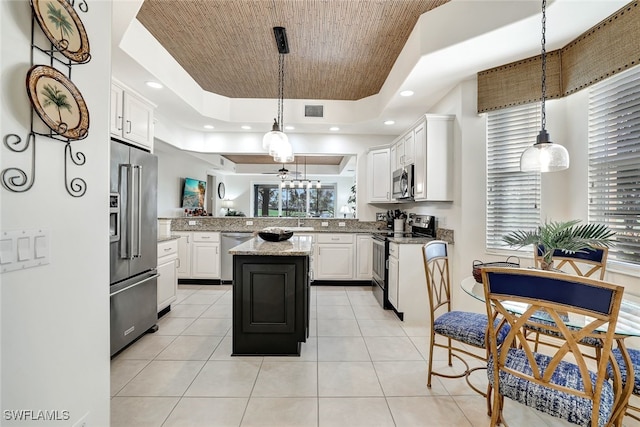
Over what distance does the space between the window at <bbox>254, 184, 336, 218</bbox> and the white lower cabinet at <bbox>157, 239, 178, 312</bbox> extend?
6.25 m

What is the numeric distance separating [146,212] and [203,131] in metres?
2.74

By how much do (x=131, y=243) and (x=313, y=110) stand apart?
3161 mm

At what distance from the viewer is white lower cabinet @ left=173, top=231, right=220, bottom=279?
4840 millimetres

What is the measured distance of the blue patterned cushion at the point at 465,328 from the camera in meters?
1.84

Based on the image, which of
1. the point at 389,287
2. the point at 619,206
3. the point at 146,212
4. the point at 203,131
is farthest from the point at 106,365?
the point at 203,131

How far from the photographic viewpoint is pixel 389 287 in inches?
144

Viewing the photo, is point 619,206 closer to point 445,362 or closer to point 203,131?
point 445,362

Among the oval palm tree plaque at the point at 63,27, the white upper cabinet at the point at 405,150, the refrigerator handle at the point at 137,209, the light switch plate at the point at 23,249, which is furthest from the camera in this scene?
the white upper cabinet at the point at 405,150

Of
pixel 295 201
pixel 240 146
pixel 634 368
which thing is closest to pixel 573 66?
pixel 634 368

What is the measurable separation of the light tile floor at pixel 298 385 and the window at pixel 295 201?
22.6ft

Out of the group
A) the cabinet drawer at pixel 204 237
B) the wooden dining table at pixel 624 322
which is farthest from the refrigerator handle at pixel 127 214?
the wooden dining table at pixel 624 322

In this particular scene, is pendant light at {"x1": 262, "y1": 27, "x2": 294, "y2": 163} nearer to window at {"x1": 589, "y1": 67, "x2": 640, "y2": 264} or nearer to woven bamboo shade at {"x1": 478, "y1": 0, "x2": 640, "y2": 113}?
woven bamboo shade at {"x1": 478, "y1": 0, "x2": 640, "y2": 113}

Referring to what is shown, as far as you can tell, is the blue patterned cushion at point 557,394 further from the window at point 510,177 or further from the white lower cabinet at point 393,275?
the white lower cabinet at point 393,275

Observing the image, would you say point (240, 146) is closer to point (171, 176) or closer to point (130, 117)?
point (171, 176)
